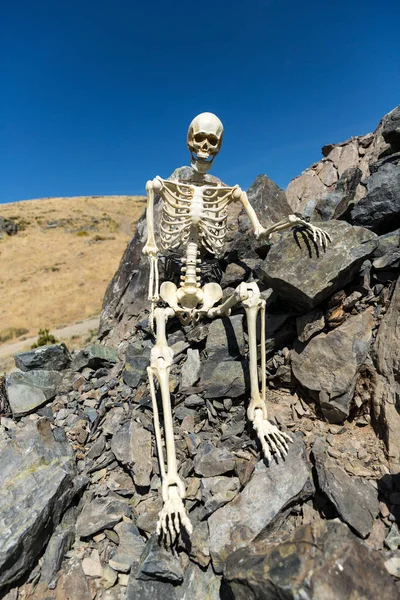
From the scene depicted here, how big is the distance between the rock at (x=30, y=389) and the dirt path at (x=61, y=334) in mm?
6682

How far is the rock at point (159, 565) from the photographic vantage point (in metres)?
2.48

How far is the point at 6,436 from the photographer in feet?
13.5

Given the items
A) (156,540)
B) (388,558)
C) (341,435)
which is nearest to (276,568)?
(388,558)

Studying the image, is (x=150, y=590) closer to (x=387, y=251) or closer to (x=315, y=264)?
(x=315, y=264)

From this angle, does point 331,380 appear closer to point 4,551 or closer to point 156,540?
point 156,540

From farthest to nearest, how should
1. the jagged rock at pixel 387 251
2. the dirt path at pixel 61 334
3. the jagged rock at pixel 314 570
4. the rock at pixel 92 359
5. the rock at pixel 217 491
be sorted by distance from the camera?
the dirt path at pixel 61 334 → the rock at pixel 92 359 → the jagged rock at pixel 387 251 → the rock at pixel 217 491 → the jagged rock at pixel 314 570

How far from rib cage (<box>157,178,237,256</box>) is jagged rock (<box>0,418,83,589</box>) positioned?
2.71 meters

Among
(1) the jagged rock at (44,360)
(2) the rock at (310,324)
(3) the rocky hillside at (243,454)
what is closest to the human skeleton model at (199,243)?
(3) the rocky hillside at (243,454)

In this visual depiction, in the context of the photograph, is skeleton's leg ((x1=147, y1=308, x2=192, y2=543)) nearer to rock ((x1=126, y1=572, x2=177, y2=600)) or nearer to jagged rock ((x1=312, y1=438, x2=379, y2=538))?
rock ((x1=126, y1=572, x2=177, y2=600))

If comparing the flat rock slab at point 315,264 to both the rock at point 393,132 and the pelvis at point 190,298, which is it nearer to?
the pelvis at point 190,298

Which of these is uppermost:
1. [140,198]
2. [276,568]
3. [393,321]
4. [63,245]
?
[140,198]

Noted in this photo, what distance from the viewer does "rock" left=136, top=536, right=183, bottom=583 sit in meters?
2.48

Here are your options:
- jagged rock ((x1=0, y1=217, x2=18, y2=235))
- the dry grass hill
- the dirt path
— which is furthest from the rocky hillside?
jagged rock ((x1=0, y1=217, x2=18, y2=235))

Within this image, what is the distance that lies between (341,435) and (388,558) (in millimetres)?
1090
